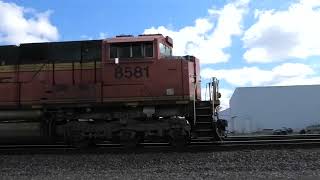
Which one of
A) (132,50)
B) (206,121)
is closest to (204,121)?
(206,121)

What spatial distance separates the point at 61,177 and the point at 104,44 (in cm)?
610

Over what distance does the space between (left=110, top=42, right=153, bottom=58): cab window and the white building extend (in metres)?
47.7

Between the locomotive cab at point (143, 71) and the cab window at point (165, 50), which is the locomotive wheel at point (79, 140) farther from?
the cab window at point (165, 50)

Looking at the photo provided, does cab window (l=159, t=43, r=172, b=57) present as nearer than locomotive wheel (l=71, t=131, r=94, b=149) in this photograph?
No

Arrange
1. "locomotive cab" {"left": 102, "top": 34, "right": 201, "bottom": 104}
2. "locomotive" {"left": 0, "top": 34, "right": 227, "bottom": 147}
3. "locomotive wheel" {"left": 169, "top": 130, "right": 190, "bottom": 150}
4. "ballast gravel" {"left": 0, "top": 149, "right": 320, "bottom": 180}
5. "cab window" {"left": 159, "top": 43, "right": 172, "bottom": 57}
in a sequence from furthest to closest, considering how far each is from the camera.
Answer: "cab window" {"left": 159, "top": 43, "right": 172, "bottom": 57}
"locomotive cab" {"left": 102, "top": 34, "right": 201, "bottom": 104}
"locomotive" {"left": 0, "top": 34, "right": 227, "bottom": 147}
"locomotive wheel" {"left": 169, "top": 130, "right": 190, "bottom": 150}
"ballast gravel" {"left": 0, "top": 149, "right": 320, "bottom": 180}

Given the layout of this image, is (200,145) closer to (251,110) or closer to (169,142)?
(169,142)

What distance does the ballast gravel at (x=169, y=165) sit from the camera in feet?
36.2

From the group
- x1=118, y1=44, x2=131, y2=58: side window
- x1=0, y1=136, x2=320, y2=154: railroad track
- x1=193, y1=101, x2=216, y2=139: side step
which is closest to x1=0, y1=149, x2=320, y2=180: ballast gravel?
x1=0, y1=136, x2=320, y2=154: railroad track

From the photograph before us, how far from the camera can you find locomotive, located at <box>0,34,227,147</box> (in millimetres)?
15961

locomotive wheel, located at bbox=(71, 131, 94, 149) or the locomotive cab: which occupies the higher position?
the locomotive cab

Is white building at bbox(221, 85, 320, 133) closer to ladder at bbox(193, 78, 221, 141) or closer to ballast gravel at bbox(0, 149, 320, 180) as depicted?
ladder at bbox(193, 78, 221, 141)

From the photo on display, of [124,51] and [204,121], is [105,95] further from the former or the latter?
[204,121]

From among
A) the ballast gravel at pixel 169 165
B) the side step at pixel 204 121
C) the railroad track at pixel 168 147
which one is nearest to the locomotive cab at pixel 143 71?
the side step at pixel 204 121

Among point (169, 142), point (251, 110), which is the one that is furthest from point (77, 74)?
point (251, 110)
